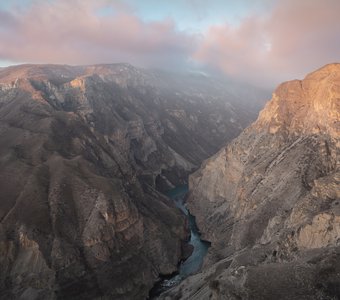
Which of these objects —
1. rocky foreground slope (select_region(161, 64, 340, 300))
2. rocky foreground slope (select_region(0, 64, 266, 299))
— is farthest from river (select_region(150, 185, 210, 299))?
rocky foreground slope (select_region(161, 64, 340, 300))

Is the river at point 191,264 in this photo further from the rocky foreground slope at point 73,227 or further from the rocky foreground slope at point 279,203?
the rocky foreground slope at point 279,203

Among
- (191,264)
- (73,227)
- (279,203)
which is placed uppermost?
(279,203)

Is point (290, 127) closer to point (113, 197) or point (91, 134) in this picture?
point (113, 197)

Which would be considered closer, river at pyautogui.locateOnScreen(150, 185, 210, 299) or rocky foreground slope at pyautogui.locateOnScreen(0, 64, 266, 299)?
rocky foreground slope at pyautogui.locateOnScreen(0, 64, 266, 299)

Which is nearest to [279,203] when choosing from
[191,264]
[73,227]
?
[191,264]

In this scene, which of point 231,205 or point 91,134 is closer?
point 231,205

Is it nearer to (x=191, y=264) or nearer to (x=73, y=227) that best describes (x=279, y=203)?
(x=191, y=264)

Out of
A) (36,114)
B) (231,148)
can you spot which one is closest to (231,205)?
(231,148)

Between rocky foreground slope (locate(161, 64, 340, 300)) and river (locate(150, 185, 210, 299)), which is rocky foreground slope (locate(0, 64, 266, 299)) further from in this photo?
rocky foreground slope (locate(161, 64, 340, 300))

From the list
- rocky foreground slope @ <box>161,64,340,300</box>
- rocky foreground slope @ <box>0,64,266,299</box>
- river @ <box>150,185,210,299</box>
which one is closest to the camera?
rocky foreground slope @ <box>161,64,340,300</box>
